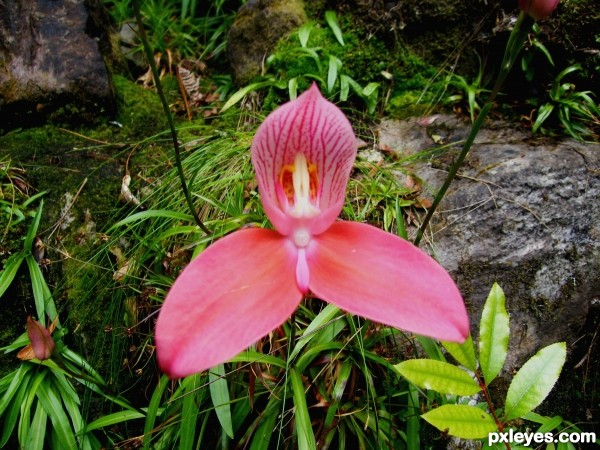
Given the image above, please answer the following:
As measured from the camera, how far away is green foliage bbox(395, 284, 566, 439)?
3.35 feet

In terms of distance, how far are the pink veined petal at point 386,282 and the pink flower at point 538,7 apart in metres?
0.51

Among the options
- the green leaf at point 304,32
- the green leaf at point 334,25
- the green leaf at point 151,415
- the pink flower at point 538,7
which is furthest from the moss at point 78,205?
the pink flower at point 538,7

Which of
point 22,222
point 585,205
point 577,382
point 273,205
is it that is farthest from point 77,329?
point 585,205

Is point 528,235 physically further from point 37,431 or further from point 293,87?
point 37,431

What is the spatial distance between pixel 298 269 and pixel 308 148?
0.30 metres

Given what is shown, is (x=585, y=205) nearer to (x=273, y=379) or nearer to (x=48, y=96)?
(x=273, y=379)

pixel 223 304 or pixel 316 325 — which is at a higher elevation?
pixel 223 304

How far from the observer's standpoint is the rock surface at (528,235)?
1.96m

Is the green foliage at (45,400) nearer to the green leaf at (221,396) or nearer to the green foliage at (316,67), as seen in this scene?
the green leaf at (221,396)

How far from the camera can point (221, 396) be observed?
5.09ft

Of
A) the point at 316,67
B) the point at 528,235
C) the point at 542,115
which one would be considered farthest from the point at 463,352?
the point at 316,67

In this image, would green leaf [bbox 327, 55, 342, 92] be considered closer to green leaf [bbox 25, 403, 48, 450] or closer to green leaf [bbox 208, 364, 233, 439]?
green leaf [bbox 208, 364, 233, 439]

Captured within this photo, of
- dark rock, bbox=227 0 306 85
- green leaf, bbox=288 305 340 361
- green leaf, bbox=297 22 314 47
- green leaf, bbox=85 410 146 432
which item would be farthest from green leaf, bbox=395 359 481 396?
dark rock, bbox=227 0 306 85

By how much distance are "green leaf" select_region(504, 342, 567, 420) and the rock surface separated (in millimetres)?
856
